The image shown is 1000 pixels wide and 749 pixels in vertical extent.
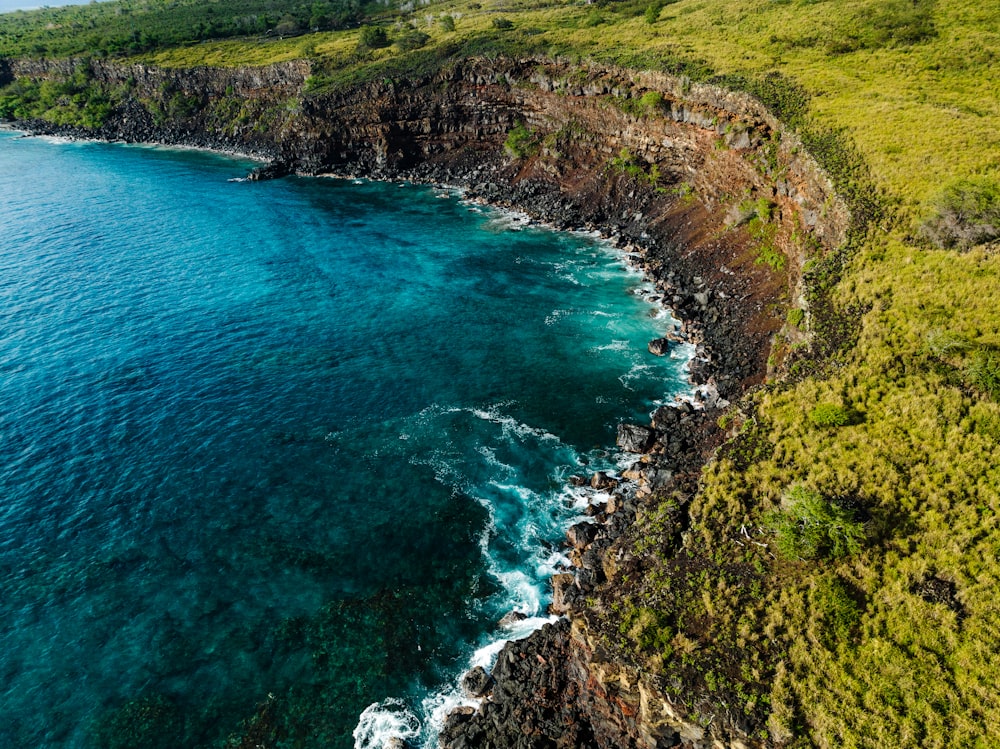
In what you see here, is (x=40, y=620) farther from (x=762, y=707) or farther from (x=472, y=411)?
(x=762, y=707)

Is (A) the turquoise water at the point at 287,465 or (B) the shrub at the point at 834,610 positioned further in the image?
(A) the turquoise water at the point at 287,465

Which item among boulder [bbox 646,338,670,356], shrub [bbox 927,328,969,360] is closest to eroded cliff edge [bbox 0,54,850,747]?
boulder [bbox 646,338,670,356]

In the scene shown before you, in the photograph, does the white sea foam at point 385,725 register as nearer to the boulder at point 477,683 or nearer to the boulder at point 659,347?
the boulder at point 477,683

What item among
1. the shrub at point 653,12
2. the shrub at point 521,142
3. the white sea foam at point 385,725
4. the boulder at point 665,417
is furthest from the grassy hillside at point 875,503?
the shrub at point 653,12

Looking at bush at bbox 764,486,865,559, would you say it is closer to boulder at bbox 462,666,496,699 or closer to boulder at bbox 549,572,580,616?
boulder at bbox 549,572,580,616

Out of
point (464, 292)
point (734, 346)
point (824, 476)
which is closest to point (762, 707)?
point (824, 476)

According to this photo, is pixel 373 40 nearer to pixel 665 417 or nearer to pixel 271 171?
pixel 271 171
